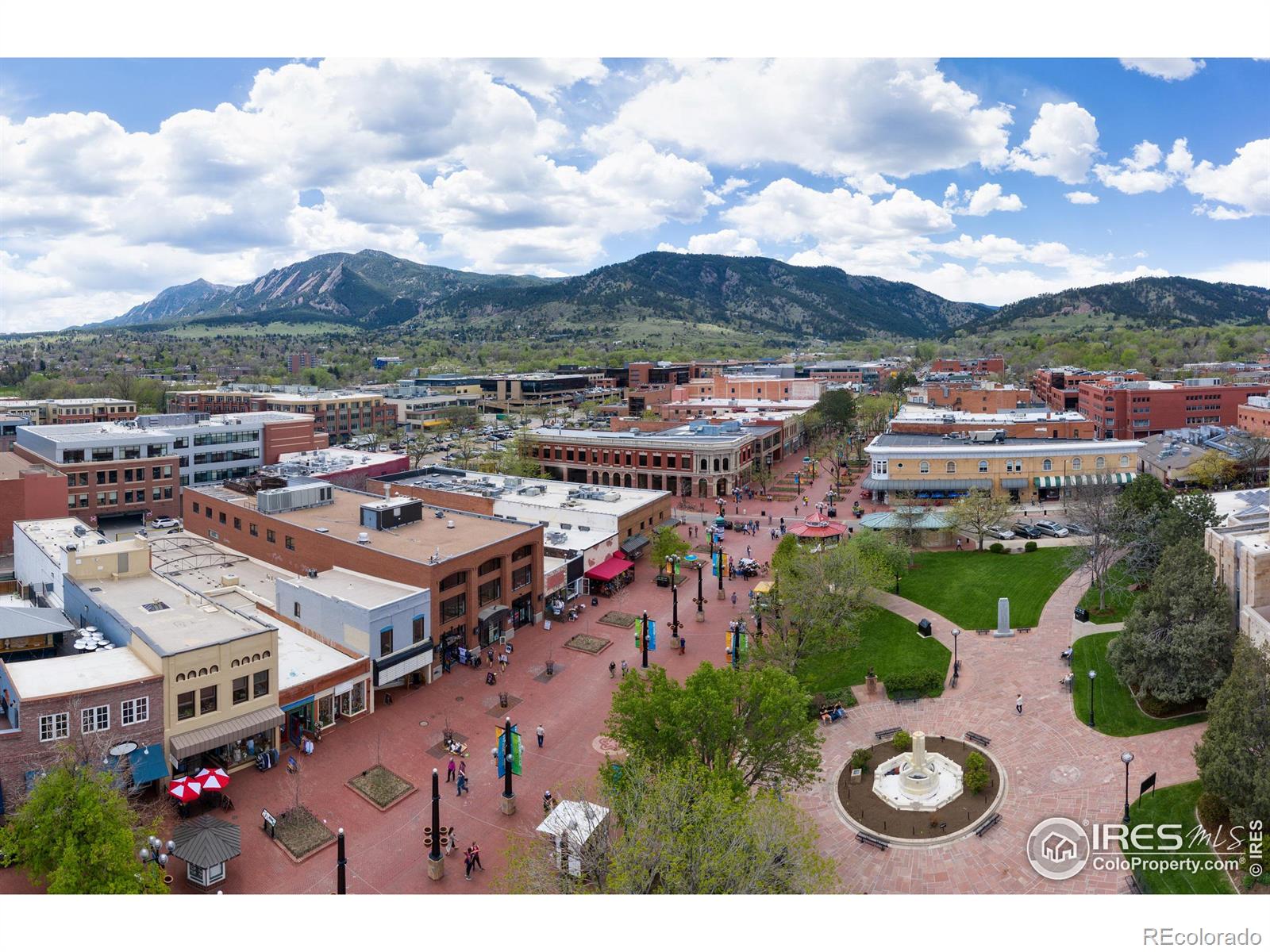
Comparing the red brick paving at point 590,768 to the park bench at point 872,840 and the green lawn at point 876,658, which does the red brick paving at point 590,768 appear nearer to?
the park bench at point 872,840

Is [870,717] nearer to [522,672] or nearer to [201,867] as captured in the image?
[522,672]

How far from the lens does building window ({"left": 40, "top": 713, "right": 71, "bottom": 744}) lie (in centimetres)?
2822

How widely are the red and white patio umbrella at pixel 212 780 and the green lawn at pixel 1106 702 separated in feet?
118

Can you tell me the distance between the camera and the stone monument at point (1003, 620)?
4522cm

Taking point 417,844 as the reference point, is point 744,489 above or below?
above

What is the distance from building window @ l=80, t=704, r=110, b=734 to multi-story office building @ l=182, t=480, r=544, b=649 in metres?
15.7

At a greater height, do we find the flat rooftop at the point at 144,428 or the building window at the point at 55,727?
the flat rooftop at the point at 144,428

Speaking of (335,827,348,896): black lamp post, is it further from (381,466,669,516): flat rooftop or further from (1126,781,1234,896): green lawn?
(381,466,669,516): flat rooftop

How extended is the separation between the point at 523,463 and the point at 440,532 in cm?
4370

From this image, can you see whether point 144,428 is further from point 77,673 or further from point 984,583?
point 984,583

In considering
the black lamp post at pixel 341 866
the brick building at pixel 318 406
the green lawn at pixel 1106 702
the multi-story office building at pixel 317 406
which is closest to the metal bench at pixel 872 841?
the green lawn at pixel 1106 702

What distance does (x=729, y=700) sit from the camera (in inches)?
1057

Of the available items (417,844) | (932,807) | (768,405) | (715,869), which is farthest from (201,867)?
(768,405)

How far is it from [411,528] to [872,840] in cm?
3475
